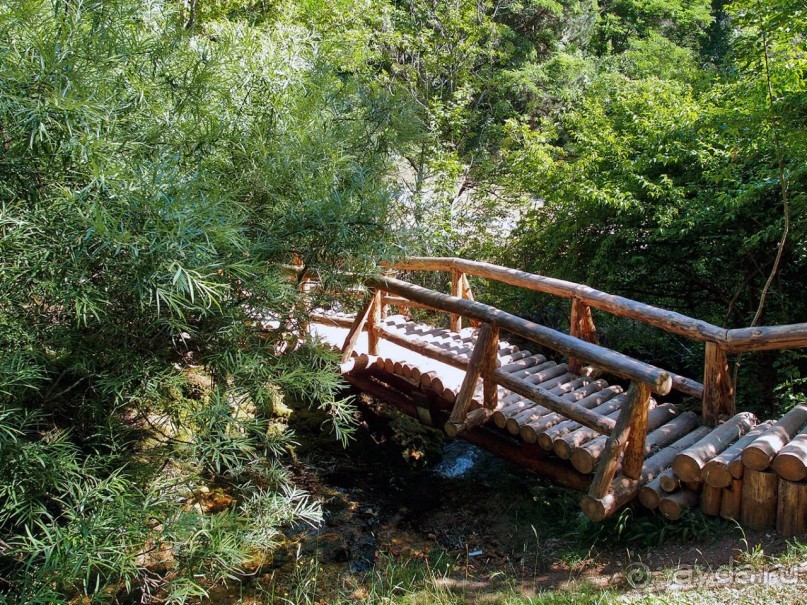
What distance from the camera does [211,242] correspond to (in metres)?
2.79

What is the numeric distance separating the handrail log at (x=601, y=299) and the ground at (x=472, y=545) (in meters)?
1.27

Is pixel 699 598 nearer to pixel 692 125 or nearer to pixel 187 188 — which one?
pixel 187 188

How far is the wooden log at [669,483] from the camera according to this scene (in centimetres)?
373

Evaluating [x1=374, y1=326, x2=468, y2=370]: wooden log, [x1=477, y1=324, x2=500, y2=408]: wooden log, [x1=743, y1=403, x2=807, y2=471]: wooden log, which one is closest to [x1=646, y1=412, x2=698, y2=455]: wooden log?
[x1=743, y1=403, x2=807, y2=471]: wooden log

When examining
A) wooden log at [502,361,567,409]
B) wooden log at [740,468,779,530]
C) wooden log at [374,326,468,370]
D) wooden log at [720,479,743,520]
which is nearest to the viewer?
wooden log at [740,468,779,530]

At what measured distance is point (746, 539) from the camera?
3381mm

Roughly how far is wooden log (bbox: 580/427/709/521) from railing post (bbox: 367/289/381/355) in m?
2.60

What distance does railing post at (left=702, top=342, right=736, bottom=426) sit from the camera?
4.23 m

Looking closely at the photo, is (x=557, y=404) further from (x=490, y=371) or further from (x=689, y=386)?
(x=689, y=386)

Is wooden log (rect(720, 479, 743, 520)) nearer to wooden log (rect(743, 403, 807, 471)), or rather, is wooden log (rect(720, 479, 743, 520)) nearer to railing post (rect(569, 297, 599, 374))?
wooden log (rect(743, 403, 807, 471))

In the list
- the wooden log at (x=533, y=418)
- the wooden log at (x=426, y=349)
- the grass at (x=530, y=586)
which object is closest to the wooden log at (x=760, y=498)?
the grass at (x=530, y=586)

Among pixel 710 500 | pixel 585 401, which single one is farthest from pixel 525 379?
pixel 710 500

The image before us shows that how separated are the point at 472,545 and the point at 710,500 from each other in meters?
1.87

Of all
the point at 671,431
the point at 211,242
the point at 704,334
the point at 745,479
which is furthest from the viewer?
the point at 671,431
